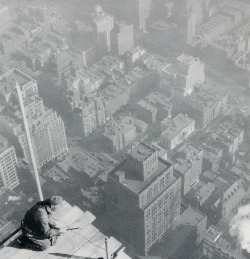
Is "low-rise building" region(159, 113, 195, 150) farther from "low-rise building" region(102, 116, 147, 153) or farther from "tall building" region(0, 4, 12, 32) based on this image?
"tall building" region(0, 4, 12, 32)

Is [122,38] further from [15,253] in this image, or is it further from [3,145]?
[15,253]

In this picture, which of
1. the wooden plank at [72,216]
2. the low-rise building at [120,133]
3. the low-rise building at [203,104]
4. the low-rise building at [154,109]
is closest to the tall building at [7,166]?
the low-rise building at [120,133]

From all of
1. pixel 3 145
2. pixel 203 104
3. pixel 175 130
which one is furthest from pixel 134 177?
pixel 203 104

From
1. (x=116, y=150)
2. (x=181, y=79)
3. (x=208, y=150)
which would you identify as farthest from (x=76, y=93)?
(x=208, y=150)

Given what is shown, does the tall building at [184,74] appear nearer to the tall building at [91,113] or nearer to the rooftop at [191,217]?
the tall building at [91,113]

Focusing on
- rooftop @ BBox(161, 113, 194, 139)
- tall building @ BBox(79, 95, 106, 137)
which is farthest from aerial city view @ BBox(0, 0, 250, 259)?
tall building @ BBox(79, 95, 106, 137)

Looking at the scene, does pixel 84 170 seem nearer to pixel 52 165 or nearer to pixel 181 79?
pixel 52 165
